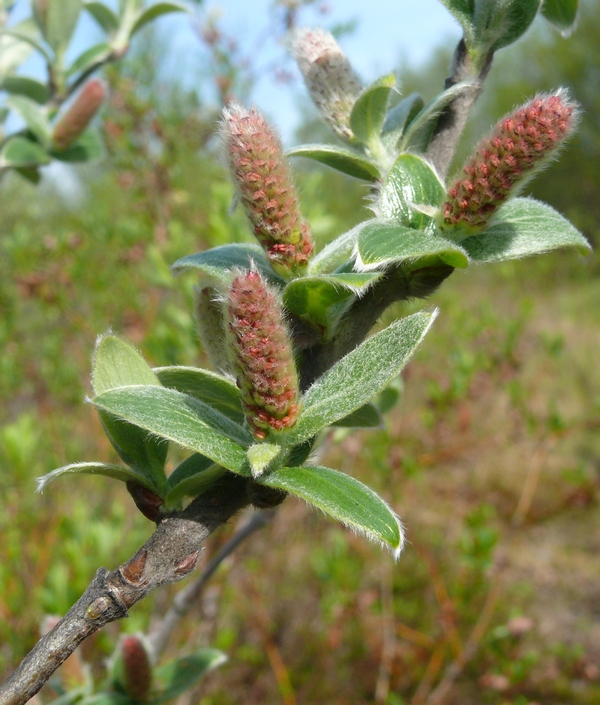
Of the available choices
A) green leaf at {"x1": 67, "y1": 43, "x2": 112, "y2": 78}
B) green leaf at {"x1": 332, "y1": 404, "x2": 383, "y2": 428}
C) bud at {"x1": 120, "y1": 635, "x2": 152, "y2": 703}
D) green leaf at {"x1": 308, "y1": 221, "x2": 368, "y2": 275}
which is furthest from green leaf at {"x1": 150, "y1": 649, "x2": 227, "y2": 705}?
green leaf at {"x1": 67, "y1": 43, "x2": 112, "y2": 78}

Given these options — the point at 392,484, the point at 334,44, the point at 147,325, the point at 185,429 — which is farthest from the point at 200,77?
the point at 185,429

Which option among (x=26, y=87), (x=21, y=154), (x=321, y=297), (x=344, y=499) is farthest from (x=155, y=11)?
(x=344, y=499)

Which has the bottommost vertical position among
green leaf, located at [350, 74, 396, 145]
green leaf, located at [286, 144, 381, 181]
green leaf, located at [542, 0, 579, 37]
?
green leaf, located at [286, 144, 381, 181]

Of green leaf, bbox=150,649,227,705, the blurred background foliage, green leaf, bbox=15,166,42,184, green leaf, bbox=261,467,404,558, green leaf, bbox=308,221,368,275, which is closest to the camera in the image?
green leaf, bbox=261,467,404,558

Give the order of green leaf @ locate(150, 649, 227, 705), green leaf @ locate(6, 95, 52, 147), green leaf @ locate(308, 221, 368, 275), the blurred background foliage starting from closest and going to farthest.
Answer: green leaf @ locate(308, 221, 368, 275) < green leaf @ locate(150, 649, 227, 705) < green leaf @ locate(6, 95, 52, 147) < the blurred background foliage

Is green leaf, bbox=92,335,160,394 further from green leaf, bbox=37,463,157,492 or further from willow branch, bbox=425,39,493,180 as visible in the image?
willow branch, bbox=425,39,493,180

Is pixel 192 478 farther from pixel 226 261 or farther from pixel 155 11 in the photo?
pixel 155 11

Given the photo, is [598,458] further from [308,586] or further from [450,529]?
[308,586]

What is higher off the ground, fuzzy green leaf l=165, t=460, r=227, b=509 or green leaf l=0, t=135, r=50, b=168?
green leaf l=0, t=135, r=50, b=168

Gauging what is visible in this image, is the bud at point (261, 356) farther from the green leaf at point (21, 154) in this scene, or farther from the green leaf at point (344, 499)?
the green leaf at point (21, 154)
